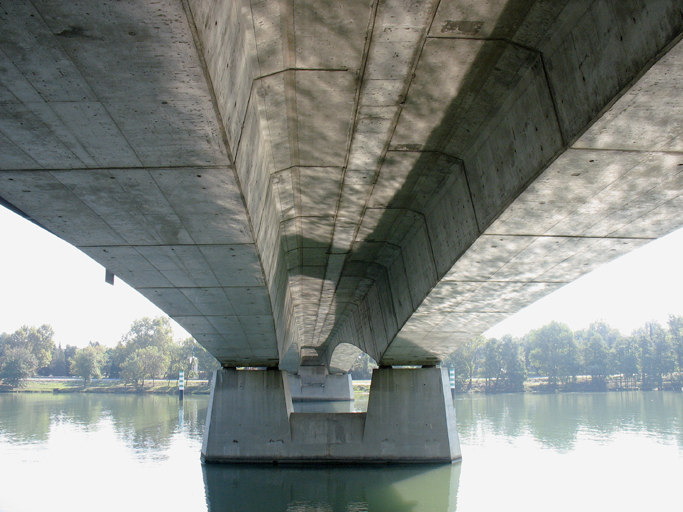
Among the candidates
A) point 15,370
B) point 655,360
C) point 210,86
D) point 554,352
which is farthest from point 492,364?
point 210,86

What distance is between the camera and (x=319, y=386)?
6069 centimetres

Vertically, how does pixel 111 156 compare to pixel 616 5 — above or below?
below

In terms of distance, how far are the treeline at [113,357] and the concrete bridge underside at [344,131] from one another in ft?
348

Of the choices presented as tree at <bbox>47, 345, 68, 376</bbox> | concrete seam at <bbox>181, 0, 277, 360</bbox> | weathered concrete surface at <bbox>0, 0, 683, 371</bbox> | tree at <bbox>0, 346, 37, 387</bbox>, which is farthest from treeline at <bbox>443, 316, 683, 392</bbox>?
tree at <bbox>47, 345, 68, 376</bbox>

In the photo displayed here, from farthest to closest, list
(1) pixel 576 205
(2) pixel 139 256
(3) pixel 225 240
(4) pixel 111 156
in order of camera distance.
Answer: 1. (2) pixel 139 256
2. (3) pixel 225 240
3. (1) pixel 576 205
4. (4) pixel 111 156

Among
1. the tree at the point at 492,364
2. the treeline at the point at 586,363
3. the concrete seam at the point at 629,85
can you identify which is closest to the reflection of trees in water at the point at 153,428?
the concrete seam at the point at 629,85

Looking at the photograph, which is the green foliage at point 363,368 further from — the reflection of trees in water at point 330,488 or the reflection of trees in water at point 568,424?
the reflection of trees in water at point 330,488

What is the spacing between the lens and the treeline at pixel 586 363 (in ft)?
343

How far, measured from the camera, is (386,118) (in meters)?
8.13

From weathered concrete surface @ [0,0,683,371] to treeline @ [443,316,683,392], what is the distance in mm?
99398

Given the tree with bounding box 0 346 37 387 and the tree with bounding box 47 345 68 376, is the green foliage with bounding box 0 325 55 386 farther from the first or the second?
the tree with bounding box 47 345 68 376

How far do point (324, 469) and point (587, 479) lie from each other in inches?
374

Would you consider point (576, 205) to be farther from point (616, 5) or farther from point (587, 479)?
point (587, 479)

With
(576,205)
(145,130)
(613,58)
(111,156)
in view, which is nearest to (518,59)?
(613,58)
